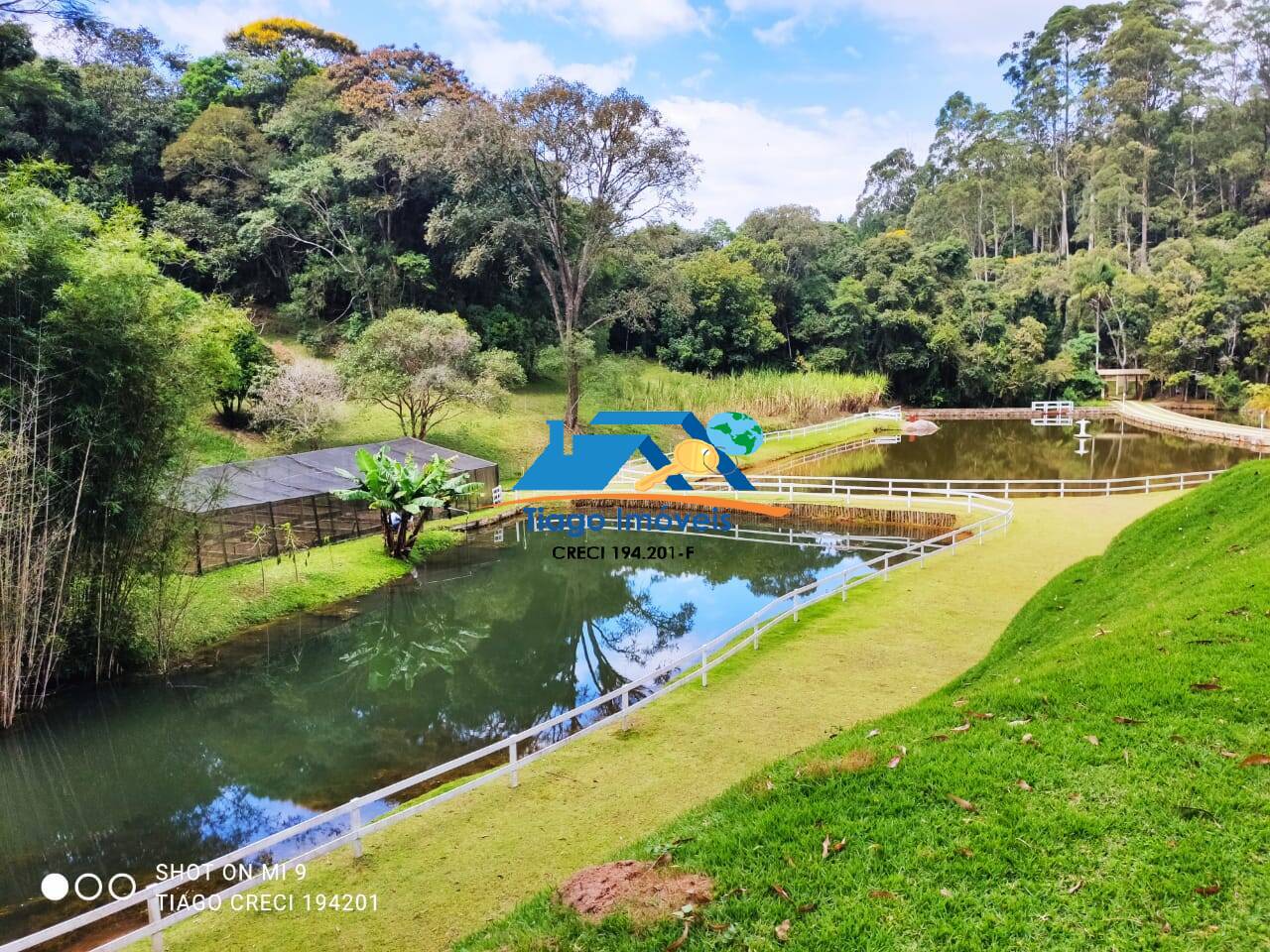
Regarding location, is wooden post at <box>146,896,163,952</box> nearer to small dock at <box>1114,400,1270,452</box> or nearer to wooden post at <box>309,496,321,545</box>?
wooden post at <box>309,496,321,545</box>

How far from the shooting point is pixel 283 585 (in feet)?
47.2

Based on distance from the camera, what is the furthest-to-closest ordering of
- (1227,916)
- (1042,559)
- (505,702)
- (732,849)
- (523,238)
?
(523,238) → (1042,559) → (505,702) → (732,849) → (1227,916)

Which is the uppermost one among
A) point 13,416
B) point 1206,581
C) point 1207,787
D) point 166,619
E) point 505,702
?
point 13,416

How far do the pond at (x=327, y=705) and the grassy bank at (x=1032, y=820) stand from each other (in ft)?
15.9

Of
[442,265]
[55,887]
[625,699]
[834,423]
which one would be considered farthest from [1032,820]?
[442,265]

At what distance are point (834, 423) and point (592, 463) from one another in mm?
13918

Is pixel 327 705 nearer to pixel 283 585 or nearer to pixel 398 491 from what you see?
pixel 283 585

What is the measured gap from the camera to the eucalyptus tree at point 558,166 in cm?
2594

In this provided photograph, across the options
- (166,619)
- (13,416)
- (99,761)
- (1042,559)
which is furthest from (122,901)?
(1042,559)

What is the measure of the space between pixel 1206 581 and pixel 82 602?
13.8 metres

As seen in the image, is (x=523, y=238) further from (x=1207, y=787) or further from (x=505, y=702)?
(x=1207, y=787)

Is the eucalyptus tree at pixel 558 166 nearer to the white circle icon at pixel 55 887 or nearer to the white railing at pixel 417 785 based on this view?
the white railing at pixel 417 785

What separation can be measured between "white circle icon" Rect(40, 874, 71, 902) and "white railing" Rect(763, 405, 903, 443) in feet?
88.6

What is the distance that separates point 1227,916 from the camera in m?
3.39
